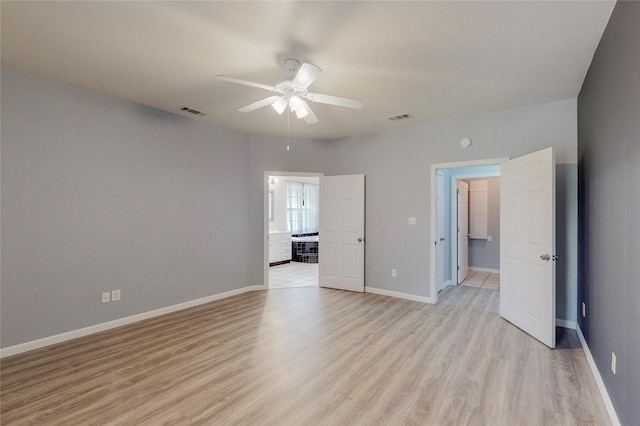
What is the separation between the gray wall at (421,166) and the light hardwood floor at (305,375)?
3.31 ft

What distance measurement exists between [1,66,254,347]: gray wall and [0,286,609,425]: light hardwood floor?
0.46 metres

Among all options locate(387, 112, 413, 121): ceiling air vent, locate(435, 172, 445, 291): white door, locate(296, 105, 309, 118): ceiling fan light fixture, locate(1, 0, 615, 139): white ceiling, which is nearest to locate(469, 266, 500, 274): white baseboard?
locate(435, 172, 445, 291): white door

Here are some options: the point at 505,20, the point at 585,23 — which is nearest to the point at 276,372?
the point at 505,20

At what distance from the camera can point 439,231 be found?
16.4ft

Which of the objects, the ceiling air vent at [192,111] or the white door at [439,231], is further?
the white door at [439,231]

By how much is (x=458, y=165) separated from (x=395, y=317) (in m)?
2.32

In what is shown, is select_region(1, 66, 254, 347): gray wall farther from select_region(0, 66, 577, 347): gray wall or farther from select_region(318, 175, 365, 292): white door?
select_region(318, 175, 365, 292): white door

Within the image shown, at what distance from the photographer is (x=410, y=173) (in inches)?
190

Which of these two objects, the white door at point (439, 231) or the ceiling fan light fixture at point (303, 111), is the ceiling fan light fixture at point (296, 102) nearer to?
the ceiling fan light fixture at point (303, 111)

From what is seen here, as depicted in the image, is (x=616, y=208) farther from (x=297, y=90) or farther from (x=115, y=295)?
(x=115, y=295)

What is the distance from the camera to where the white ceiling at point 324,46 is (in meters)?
2.07

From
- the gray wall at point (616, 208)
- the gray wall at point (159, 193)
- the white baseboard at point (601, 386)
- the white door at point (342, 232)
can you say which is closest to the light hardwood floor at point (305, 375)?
the white baseboard at point (601, 386)

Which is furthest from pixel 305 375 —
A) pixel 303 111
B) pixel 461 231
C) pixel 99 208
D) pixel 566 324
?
pixel 461 231

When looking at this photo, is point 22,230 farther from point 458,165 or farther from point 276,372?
point 458,165
